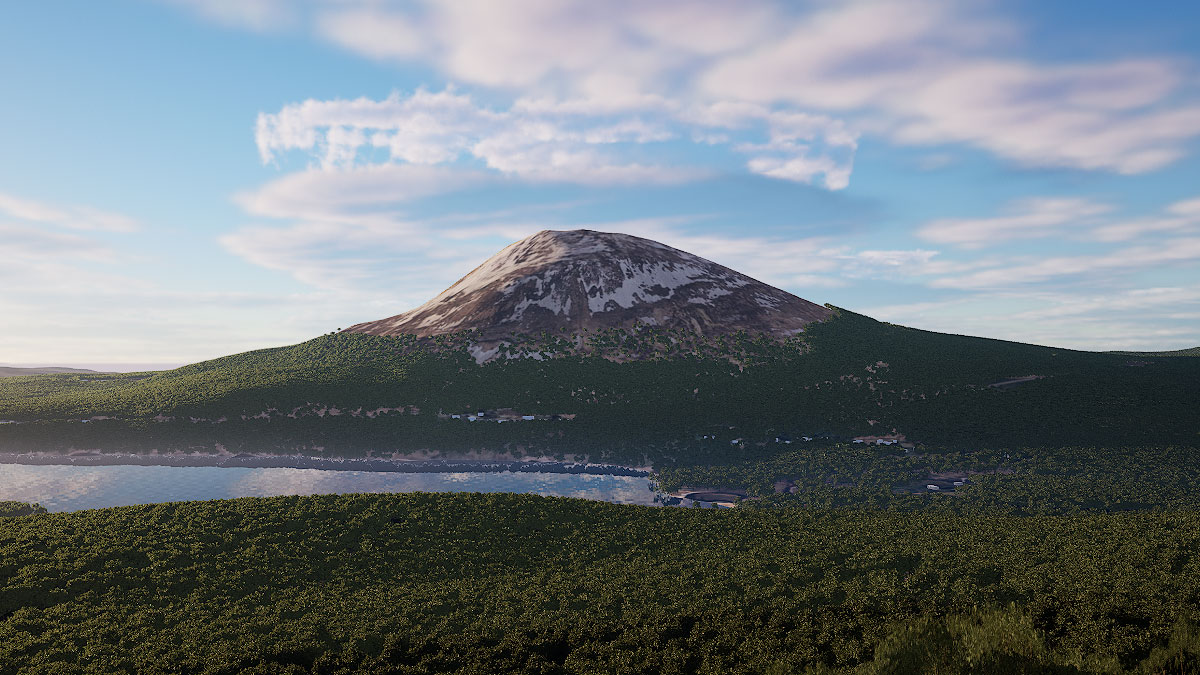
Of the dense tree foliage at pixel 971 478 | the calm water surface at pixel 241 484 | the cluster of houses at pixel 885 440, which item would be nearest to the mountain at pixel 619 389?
the cluster of houses at pixel 885 440

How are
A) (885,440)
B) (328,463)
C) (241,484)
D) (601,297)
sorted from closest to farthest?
(241,484) → (328,463) → (885,440) → (601,297)

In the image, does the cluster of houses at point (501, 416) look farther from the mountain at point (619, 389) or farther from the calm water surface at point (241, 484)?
the calm water surface at point (241, 484)

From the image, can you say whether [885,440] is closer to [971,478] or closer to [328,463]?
[971,478]

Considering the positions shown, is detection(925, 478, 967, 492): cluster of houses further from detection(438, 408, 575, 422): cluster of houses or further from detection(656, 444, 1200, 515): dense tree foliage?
detection(438, 408, 575, 422): cluster of houses

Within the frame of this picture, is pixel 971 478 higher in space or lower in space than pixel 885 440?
lower

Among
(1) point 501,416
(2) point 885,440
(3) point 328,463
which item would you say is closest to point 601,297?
(1) point 501,416
